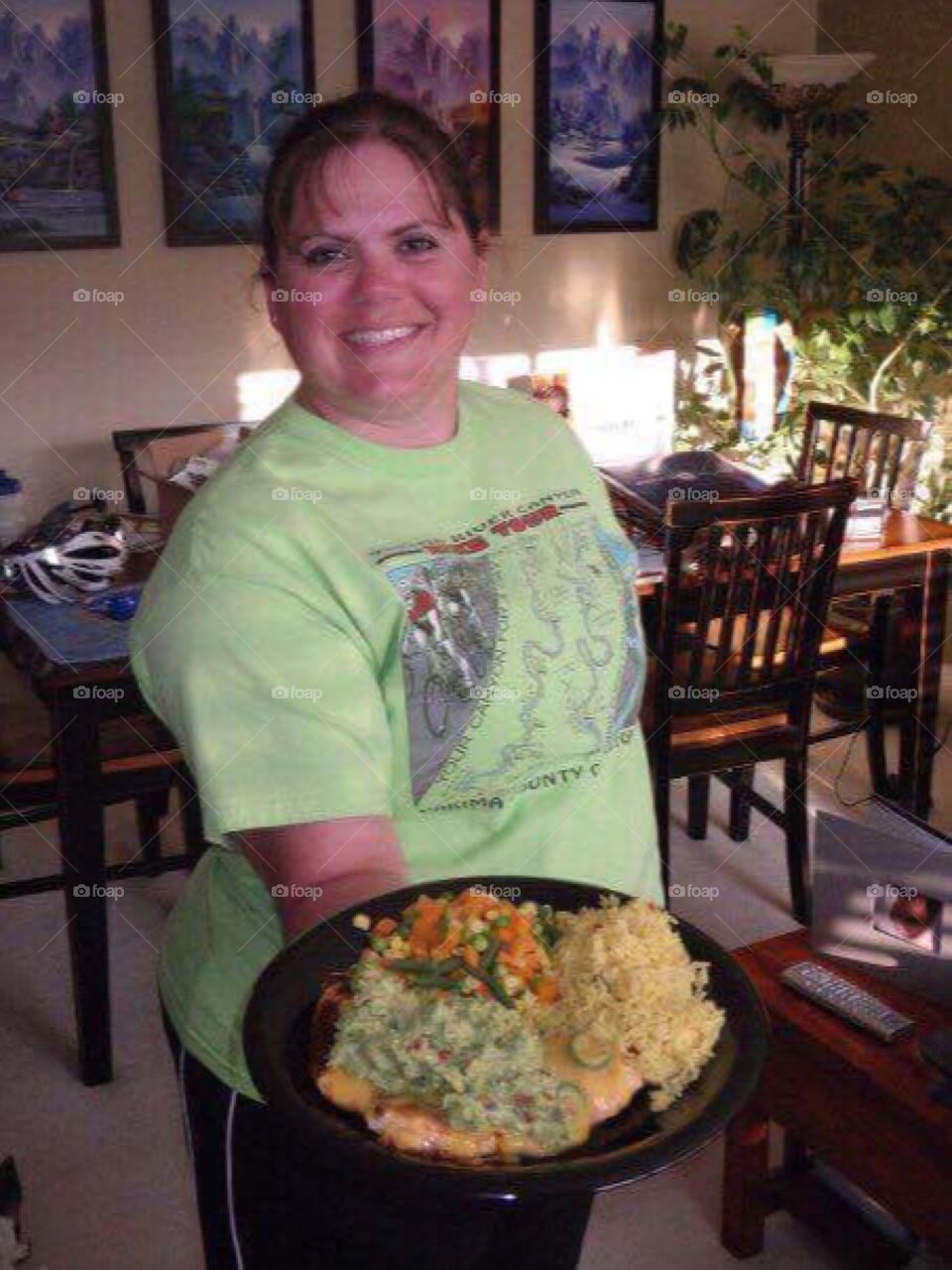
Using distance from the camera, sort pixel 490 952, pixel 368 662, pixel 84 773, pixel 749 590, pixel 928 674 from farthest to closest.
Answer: pixel 928 674, pixel 749 590, pixel 84 773, pixel 368 662, pixel 490 952

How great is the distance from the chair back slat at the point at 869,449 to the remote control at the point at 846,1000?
1577 millimetres

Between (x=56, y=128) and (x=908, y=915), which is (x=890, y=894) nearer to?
(x=908, y=915)

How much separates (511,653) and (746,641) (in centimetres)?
161

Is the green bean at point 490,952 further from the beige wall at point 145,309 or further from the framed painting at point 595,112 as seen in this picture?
the framed painting at point 595,112

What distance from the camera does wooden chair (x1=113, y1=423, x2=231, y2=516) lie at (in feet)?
10.8

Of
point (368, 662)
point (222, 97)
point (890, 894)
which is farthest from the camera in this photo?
point (222, 97)

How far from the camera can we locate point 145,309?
3457 mm

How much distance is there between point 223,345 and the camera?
3.58 m

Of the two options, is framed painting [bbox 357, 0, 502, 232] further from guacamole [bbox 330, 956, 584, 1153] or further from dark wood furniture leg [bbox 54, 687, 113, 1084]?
guacamole [bbox 330, 956, 584, 1153]

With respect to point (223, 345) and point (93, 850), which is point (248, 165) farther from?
point (93, 850)

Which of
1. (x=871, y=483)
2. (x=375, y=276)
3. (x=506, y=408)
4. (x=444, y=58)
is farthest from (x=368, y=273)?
(x=444, y=58)

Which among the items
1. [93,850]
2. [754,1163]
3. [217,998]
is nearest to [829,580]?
[754,1163]

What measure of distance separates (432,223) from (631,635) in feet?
1.22

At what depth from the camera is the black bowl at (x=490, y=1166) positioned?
0.74 meters
